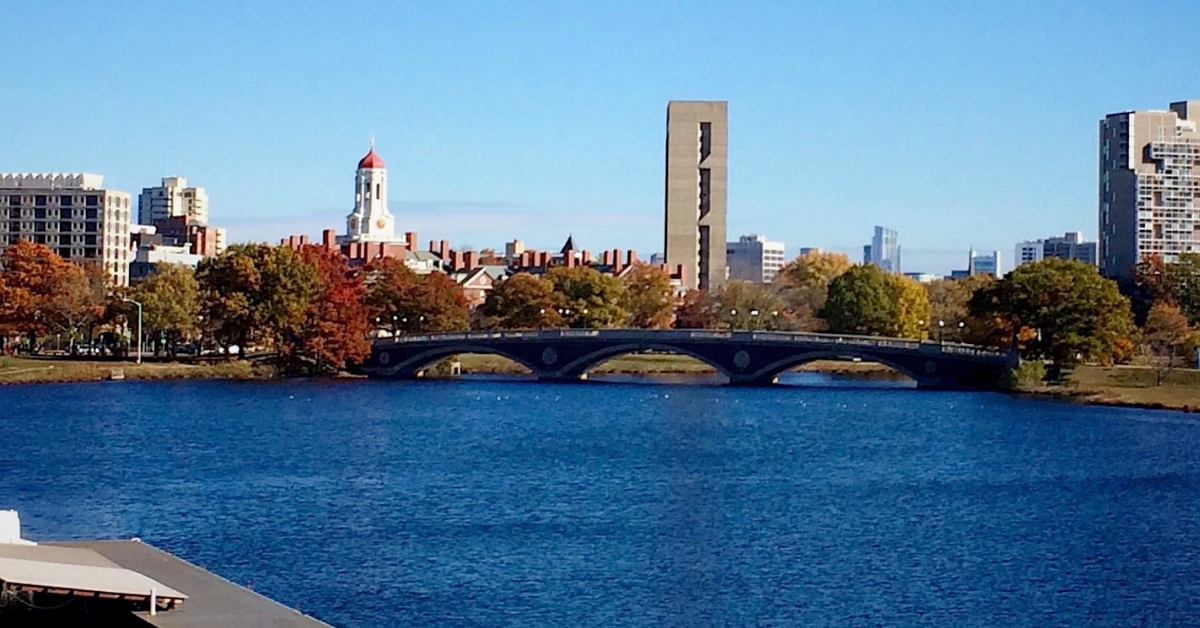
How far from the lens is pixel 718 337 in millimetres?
100812

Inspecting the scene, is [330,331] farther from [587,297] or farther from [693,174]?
[693,174]

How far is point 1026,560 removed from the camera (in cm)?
3900

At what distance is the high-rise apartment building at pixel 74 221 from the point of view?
152 meters

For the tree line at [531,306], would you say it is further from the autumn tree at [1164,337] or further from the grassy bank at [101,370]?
the grassy bank at [101,370]

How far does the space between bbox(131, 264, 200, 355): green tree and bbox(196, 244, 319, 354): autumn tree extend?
226cm

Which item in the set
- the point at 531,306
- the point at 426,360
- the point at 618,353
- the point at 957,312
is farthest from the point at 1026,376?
the point at 957,312

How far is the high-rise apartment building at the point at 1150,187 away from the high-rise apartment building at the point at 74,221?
279ft

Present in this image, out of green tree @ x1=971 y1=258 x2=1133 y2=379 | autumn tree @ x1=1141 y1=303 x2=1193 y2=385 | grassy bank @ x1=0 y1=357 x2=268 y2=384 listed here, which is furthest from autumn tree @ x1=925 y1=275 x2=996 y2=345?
grassy bank @ x1=0 y1=357 x2=268 y2=384

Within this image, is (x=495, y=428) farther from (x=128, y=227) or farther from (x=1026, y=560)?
(x=128, y=227)

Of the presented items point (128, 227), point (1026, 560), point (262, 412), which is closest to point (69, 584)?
point (1026, 560)

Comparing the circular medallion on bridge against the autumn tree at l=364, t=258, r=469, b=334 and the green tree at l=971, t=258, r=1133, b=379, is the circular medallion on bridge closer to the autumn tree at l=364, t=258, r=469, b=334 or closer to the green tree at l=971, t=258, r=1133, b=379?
the green tree at l=971, t=258, r=1133, b=379

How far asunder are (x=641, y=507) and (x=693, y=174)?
399 ft

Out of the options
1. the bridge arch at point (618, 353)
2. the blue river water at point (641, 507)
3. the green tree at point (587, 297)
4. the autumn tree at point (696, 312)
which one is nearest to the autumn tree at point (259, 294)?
the bridge arch at point (618, 353)

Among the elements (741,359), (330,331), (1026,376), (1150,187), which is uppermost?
(1150,187)
